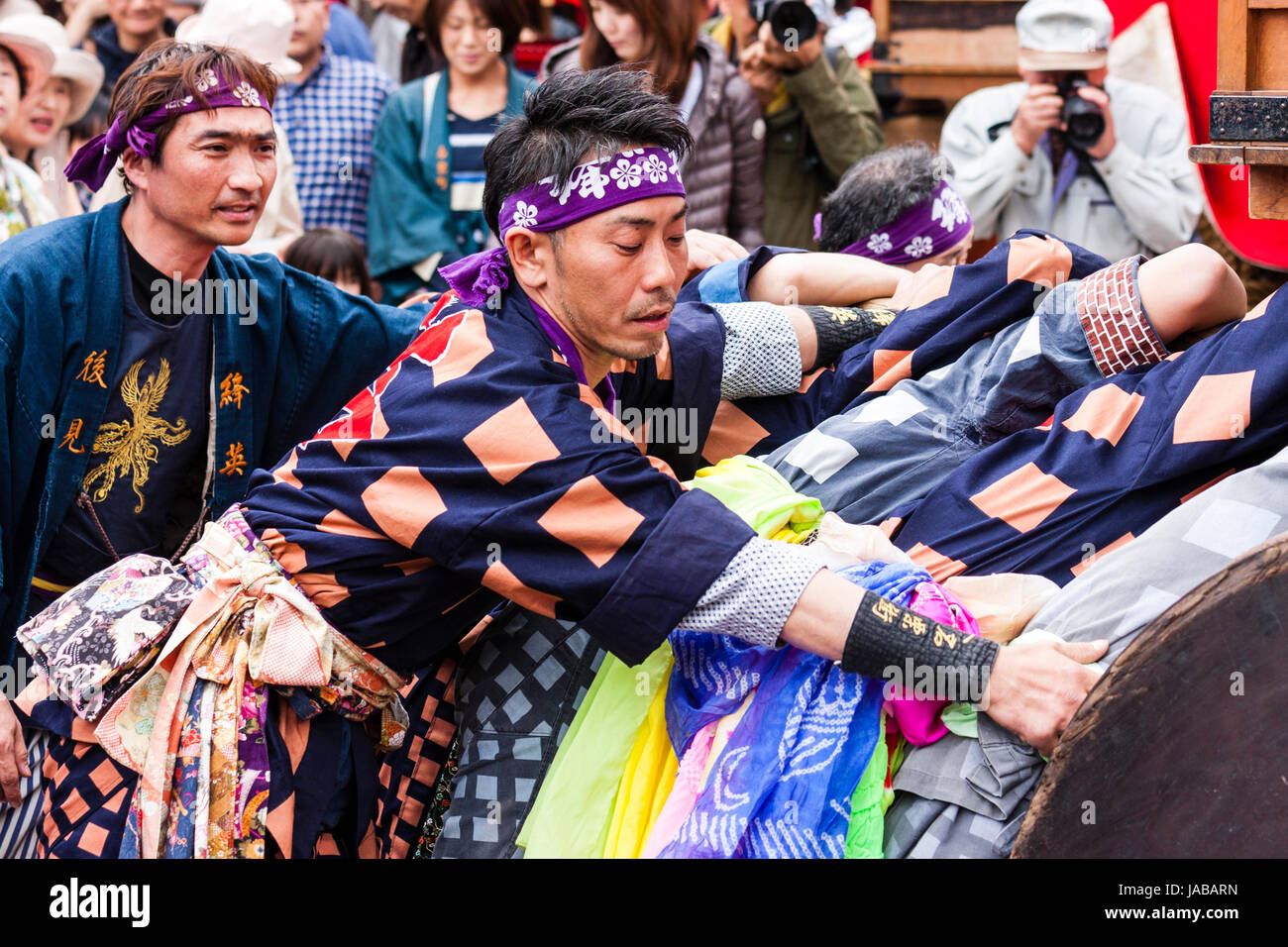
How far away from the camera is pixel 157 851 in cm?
203

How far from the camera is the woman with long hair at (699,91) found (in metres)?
4.14

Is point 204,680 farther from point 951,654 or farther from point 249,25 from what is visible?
point 249,25

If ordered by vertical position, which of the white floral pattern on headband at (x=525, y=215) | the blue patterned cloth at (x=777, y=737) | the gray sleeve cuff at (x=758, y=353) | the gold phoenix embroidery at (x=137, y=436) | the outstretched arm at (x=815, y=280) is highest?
the white floral pattern on headband at (x=525, y=215)

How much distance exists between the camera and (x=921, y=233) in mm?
3021

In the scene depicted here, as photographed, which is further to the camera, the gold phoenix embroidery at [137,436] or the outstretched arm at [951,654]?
the gold phoenix embroidery at [137,436]

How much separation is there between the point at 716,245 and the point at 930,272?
1.80ft

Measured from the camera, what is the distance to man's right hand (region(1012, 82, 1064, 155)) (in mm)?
3893

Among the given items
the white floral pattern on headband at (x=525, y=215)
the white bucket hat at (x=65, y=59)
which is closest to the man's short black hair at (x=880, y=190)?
the white floral pattern on headband at (x=525, y=215)

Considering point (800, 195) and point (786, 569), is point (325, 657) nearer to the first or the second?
point (786, 569)

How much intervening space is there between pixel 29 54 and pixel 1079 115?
321 cm

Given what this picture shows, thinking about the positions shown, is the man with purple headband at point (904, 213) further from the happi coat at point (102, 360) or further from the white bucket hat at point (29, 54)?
the white bucket hat at point (29, 54)

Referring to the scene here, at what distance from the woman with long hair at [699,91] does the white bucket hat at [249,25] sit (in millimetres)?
880

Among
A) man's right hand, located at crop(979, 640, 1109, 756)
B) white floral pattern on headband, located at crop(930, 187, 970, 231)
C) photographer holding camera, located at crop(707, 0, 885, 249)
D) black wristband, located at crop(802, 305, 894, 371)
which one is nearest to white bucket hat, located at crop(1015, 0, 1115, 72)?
photographer holding camera, located at crop(707, 0, 885, 249)

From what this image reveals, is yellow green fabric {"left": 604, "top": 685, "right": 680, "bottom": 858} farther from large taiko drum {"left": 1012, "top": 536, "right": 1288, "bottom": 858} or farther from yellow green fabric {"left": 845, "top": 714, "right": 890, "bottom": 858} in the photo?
large taiko drum {"left": 1012, "top": 536, "right": 1288, "bottom": 858}
